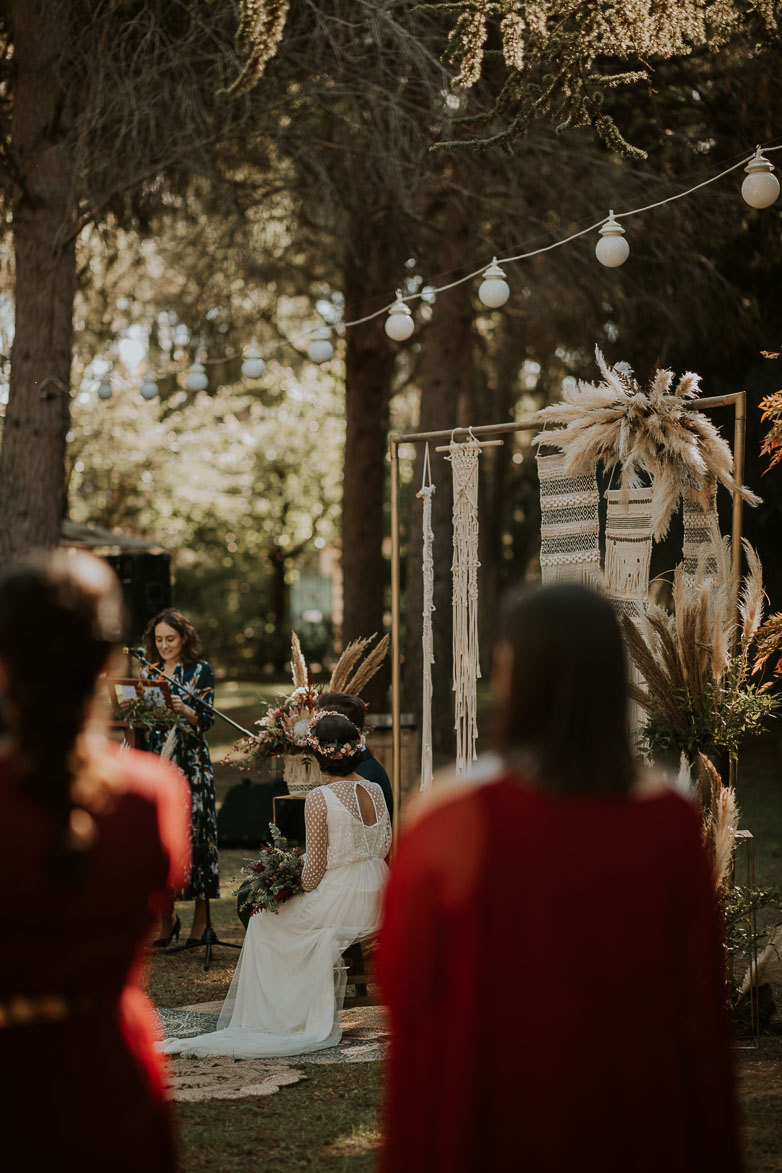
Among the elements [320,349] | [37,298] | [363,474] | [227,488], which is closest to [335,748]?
[320,349]

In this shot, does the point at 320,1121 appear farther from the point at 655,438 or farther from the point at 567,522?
the point at 655,438

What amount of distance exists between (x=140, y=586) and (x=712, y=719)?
37.0ft

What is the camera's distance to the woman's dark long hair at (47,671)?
183 centimetres

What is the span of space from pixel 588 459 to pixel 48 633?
3.80 m

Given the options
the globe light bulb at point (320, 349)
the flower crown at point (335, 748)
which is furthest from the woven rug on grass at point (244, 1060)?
the globe light bulb at point (320, 349)

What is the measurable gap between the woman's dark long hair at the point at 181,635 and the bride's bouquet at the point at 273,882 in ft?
5.84

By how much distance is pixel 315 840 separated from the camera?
524cm

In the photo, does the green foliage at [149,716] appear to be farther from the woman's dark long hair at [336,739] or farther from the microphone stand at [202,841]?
the woman's dark long hair at [336,739]

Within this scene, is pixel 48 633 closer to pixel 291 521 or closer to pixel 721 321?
pixel 721 321

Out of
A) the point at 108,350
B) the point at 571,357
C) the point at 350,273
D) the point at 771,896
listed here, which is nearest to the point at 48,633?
the point at 771,896

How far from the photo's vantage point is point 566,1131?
6.04 ft

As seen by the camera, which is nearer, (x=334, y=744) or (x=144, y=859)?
(x=144, y=859)

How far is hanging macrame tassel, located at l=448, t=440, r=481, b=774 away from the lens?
19.4 ft

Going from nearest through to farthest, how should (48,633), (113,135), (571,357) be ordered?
(48,633), (113,135), (571,357)
